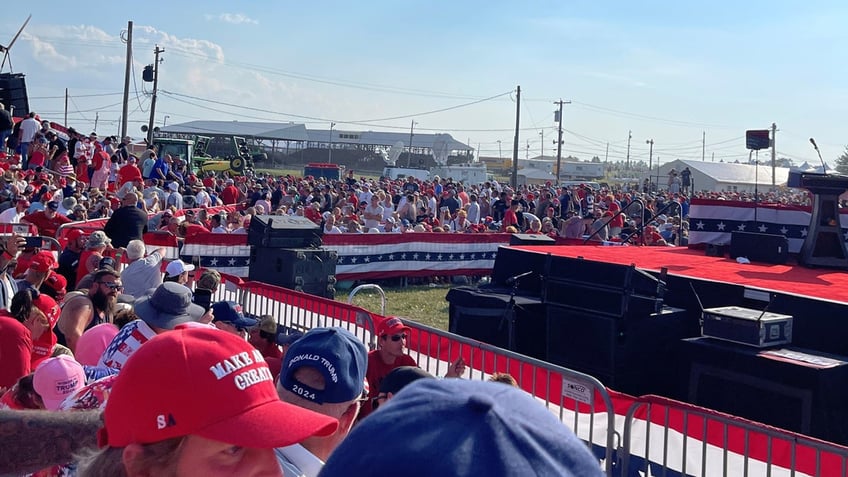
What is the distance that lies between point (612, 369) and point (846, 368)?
2.30m

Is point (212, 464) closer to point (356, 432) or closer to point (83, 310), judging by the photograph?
point (356, 432)

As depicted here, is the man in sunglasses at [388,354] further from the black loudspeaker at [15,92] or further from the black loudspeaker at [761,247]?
the black loudspeaker at [15,92]

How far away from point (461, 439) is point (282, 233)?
10.4 meters

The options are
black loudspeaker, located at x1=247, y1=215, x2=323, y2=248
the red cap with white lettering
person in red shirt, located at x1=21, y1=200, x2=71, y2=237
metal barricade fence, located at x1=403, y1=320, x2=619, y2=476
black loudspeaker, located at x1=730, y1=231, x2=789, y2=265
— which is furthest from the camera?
person in red shirt, located at x1=21, y1=200, x2=71, y2=237

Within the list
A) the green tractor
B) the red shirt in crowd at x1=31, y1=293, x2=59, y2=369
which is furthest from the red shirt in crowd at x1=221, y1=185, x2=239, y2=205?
the red shirt in crowd at x1=31, y1=293, x2=59, y2=369

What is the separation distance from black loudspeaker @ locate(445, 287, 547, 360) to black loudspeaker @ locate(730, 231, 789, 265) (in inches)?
160

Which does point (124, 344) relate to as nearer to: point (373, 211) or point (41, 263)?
point (41, 263)

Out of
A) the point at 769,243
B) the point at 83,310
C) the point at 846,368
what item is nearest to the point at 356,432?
the point at 83,310

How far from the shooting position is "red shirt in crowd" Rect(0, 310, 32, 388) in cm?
542

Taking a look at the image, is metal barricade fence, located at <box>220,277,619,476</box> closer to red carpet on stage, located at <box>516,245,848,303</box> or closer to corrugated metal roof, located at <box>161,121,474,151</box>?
red carpet on stage, located at <box>516,245,848,303</box>

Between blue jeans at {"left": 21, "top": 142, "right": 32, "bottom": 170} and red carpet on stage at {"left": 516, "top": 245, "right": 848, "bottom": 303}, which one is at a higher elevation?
blue jeans at {"left": 21, "top": 142, "right": 32, "bottom": 170}

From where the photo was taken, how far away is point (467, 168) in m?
69.4

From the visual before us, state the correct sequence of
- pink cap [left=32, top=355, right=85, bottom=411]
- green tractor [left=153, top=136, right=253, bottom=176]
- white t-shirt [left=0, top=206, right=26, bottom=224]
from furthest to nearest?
green tractor [left=153, top=136, right=253, bottom=176] → white t-shirt [left=0, top=206, right=26, bottom=224] → pink cap [left=32, top=355, right=85, bottom=411]

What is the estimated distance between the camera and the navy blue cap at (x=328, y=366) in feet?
11.6
